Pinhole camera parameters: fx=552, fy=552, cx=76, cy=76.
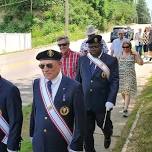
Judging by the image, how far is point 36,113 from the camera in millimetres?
5039

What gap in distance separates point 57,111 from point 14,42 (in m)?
39.4

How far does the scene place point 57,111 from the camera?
4.89 m

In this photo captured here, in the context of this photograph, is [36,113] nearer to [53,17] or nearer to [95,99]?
[95,99]

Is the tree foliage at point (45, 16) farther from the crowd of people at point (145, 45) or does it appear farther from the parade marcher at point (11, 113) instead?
the parade marcher at point (11, 113)

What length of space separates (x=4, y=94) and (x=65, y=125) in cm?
62

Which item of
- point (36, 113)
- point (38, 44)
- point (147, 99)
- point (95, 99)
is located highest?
point (36, 113)

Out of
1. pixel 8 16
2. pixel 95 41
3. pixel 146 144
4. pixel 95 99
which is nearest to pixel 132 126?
pixel 146 144

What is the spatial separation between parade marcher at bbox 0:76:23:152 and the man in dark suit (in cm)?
263

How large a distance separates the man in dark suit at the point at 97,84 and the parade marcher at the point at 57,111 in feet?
8.64

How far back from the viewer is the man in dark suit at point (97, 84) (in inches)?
300

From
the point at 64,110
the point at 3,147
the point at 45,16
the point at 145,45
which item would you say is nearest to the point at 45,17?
the point at 45,16

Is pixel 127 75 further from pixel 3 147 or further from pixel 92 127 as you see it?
pixel 3 147

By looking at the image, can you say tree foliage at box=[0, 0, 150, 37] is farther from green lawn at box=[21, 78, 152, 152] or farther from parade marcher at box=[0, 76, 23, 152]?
parade marcher at box=[0, 76, 23, 152]

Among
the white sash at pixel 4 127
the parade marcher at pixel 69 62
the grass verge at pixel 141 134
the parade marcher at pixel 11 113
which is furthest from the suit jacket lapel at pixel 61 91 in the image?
the parade marcher at pixel 69 62
